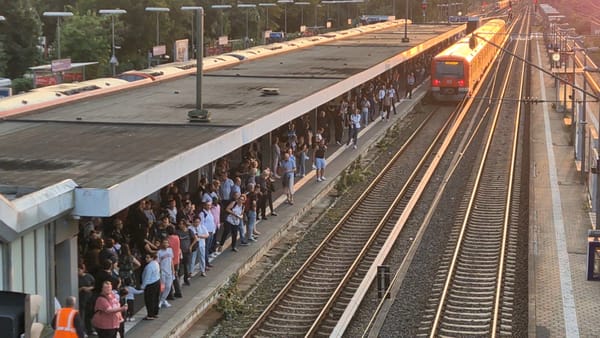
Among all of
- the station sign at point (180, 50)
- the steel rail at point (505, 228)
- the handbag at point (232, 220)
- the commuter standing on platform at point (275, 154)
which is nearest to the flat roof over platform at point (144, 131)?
the handbag at point (232, 220)

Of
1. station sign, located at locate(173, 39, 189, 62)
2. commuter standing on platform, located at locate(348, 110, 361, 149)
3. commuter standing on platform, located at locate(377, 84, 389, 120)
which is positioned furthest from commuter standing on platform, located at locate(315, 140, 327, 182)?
station sign, located at locate(173, 39, 189, 62)

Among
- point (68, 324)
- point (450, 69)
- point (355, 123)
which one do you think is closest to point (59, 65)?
point (355, 123)

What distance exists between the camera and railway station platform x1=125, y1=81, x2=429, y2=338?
576 inches

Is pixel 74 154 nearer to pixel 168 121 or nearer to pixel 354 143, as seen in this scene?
pixel 168 121

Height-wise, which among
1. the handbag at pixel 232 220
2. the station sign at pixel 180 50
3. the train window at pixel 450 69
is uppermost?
the station sign at pixel 180 50

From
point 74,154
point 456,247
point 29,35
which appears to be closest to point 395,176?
point 456,247

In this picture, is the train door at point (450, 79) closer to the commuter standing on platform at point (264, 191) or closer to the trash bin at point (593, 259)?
the commuter standing on platform at point (264, 191)

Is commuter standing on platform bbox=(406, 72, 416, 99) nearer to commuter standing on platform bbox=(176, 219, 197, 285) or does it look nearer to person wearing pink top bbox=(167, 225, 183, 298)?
commuter standing on platform bbox=(176, 219, 197, 285)

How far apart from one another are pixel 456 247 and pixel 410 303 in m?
3.73

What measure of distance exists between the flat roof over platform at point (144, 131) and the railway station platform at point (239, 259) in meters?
1.92

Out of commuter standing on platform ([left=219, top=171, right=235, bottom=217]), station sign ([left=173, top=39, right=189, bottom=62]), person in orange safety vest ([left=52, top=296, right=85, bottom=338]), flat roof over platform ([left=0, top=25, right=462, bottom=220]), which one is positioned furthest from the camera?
station sign ([left=173, top=39, right=189, bottom=62])

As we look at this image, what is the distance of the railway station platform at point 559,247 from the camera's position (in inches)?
618

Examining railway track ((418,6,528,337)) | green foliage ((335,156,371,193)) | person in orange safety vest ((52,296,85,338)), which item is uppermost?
person in orange safety vest ((52,296,85,338))

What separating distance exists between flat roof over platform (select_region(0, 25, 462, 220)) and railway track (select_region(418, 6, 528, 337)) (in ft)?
14.8
